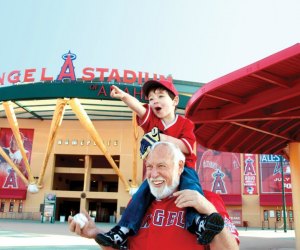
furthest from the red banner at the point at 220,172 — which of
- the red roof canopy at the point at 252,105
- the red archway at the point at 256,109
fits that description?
the red roof canopy at the point at 252,105

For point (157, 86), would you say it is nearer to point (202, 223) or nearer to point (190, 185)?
point (190, 185)

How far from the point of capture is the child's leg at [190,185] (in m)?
1.97

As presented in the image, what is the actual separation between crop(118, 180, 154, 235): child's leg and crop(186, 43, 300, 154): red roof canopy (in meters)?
6.56

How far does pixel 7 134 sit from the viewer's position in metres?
43.8

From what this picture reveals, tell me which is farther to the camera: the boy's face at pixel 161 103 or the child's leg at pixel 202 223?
the boy's face at pixel 161 103

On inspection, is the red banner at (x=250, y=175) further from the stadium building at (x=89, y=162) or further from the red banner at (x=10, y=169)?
the red banner at (x=10, y=169)

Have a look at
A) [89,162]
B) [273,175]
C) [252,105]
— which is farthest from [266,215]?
[252,105]

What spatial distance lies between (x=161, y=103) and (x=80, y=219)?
1283mm

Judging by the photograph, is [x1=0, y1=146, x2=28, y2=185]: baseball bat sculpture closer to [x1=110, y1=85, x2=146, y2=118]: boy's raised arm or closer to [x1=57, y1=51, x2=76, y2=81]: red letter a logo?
[x1=57, y1=51, x2=76, y2=81]: red letter a logo

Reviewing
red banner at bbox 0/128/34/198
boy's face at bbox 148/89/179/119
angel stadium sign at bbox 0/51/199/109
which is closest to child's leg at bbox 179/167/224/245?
boy's face at bbox 148/89/179/119

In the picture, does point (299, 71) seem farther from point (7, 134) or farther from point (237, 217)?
point (7, 134)

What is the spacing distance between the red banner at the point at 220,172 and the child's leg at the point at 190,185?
38.9 metres

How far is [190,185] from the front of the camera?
2182 millimetres

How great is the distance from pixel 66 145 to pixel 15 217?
34.2 ft
